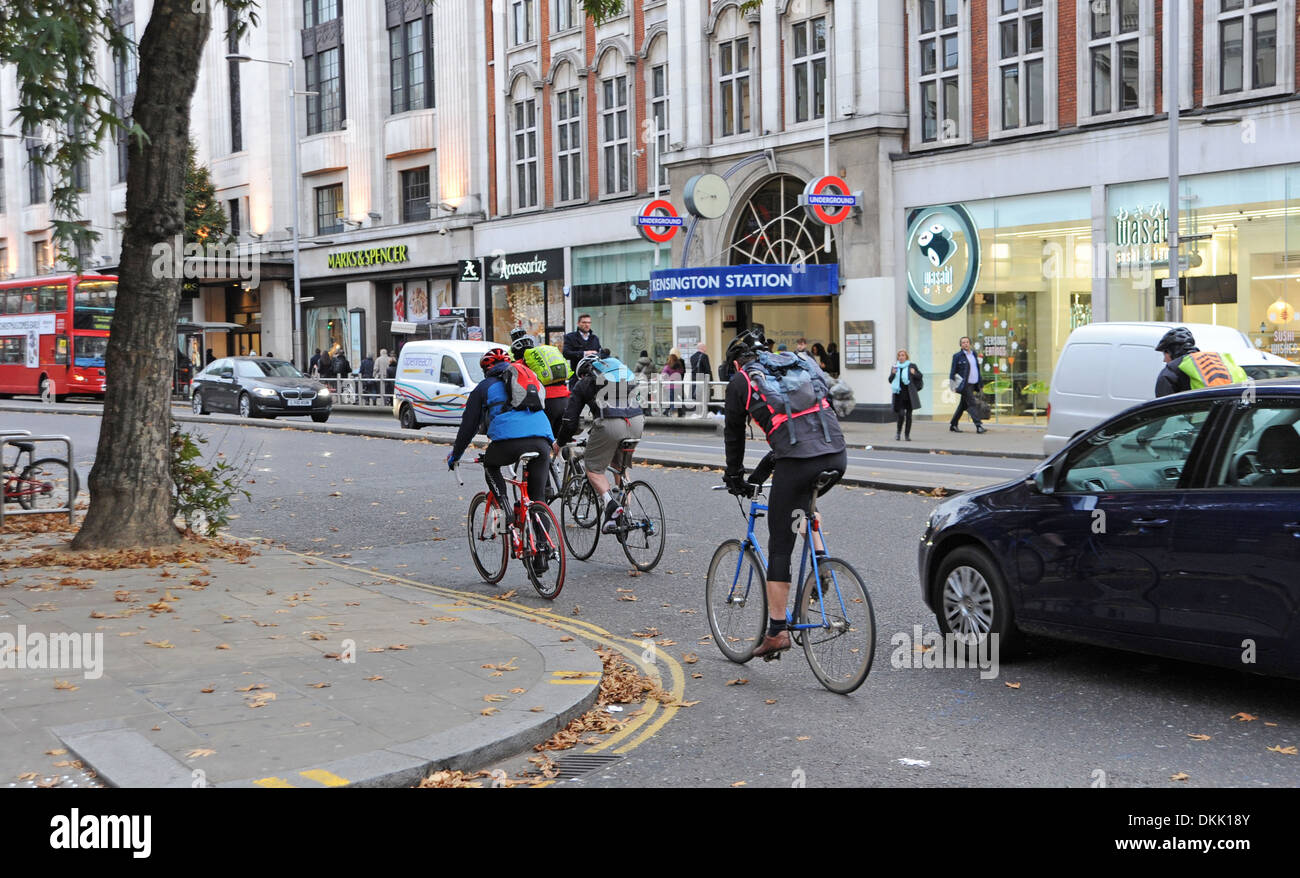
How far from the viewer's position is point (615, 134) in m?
37.9

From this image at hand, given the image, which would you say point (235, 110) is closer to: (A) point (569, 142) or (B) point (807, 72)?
(A) point (569, 142)

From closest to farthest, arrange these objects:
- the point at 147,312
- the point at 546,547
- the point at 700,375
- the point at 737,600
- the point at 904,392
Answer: the point at 737,600 < the point at 546,547 < the point at 147,312 < the point at 904,392 < the point at 700,375

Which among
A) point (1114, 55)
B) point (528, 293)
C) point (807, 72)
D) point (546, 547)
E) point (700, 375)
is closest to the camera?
point (546, 547)

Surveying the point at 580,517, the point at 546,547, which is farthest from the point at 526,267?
the point at 546,547

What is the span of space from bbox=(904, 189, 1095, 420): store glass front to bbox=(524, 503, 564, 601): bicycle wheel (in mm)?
19245

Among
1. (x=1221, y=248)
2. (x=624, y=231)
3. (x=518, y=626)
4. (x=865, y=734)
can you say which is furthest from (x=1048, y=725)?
(x=624, y=231)

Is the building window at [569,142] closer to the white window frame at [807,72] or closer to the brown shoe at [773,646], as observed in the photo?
the white window frame at [807,72]

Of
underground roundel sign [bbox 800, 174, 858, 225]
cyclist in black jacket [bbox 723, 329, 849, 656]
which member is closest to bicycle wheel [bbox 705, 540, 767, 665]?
cyclist in black jacket [bbox 723, 329, 849, 656]

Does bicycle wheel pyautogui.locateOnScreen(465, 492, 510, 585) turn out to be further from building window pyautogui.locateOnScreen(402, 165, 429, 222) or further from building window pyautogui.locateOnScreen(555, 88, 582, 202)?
building window pyautogui.locateOnScreen(402, 165, 429, 222)

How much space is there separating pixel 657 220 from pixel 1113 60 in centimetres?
1155

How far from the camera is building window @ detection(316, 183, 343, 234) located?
5072 cm

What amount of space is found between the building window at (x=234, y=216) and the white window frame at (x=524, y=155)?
1754 cm

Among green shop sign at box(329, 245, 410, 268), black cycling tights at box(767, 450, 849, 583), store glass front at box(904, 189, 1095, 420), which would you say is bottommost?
black cycling tights at box(767, 450, 849, 583)

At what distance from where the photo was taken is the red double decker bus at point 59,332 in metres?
42.9
